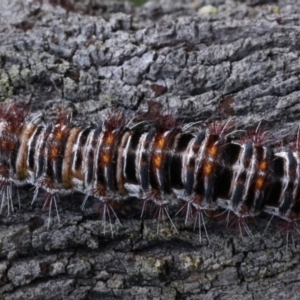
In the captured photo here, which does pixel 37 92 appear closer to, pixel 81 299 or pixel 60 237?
pixel 60 237

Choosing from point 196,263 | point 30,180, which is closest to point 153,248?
point 196,263

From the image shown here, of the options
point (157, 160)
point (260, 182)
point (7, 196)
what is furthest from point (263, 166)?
point (7, 196)

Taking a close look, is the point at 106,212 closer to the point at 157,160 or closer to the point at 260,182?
the point at 157,160

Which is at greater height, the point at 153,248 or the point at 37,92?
the point at 37,92

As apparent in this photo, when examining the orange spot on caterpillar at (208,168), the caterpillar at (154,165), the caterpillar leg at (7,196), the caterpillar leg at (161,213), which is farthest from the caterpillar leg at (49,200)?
the orange spot on caterpillar at (208,168)

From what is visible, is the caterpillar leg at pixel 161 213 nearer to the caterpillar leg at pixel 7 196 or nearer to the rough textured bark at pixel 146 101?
the rough textured bark at pixel 146 101
